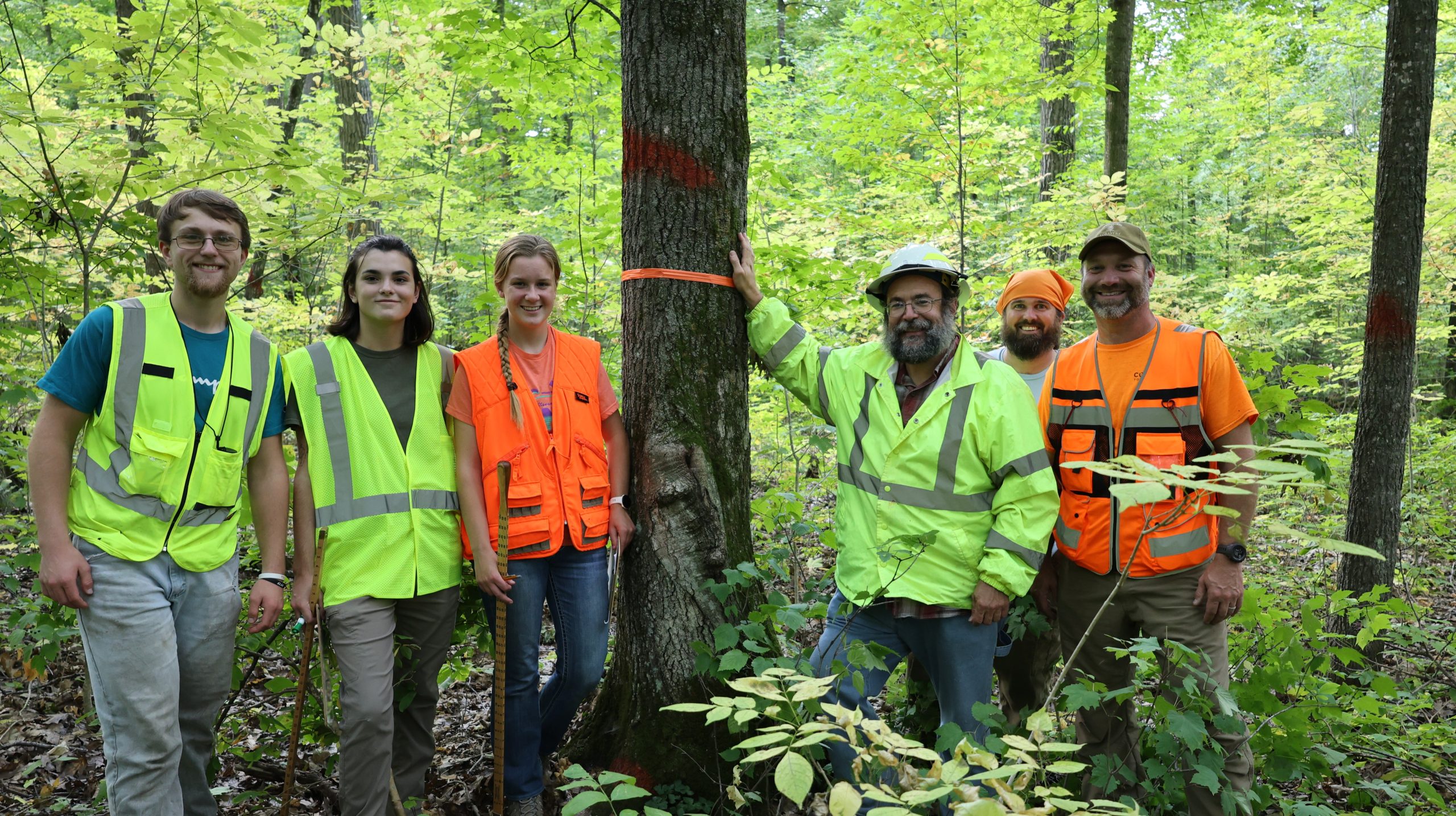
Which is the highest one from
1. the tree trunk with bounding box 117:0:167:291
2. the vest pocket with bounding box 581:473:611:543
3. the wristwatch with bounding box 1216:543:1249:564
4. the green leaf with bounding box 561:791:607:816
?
the tree trunk with bounding box 117:0:167:291

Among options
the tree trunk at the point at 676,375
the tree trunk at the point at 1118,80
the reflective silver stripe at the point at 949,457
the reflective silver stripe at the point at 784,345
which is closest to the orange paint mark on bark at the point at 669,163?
the tree trunk at the point at 676,375

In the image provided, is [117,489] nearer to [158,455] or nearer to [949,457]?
[158,455]

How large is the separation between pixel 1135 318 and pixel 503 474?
8.35 feet

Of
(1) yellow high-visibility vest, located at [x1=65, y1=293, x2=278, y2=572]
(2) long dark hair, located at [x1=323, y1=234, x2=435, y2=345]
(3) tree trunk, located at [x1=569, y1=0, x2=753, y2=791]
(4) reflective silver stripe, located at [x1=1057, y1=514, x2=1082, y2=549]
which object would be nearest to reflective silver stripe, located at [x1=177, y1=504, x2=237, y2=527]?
(1) yellow high-visibility vest, located at [x1=65, y1=293, x2=278, y2=572]

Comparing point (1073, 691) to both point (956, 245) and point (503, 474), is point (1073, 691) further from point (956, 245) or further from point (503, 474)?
point (956, 245)

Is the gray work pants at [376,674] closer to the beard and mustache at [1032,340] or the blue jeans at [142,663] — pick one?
the blue jeans at [142,663]

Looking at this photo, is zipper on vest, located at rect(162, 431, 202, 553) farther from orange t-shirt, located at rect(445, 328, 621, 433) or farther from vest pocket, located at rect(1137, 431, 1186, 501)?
vest pocket, located at rect(1137, 431, 1186, 501)

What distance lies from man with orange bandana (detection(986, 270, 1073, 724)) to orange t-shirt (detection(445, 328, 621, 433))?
78.8 inches

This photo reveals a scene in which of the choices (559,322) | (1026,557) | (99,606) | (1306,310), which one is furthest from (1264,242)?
(99,606)

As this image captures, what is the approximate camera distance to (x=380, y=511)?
2.87 meters

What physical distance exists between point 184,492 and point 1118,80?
875 cm

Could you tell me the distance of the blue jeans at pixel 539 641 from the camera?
9.91 ft

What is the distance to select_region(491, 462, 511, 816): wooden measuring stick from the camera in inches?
115

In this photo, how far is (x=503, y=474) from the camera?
293 centimetres
